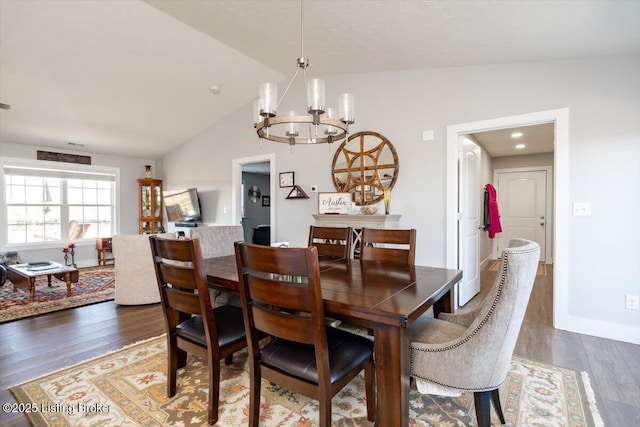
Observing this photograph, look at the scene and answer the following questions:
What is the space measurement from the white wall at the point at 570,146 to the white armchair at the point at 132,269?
6.97ft

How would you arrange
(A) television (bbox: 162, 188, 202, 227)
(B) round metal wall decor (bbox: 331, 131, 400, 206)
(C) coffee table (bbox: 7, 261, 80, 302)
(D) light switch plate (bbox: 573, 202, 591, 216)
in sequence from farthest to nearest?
(A) television (bbox: 162, 188, 202, 227) → (B) round metal wall decor (bbox: 331, 131, 400, 206) → (C) coffee table (bbox: 7, 261, 80, 302) → (D) light switch plate (bbox: 573, 202, 591, 216)

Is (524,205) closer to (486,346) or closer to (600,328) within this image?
(600,328)

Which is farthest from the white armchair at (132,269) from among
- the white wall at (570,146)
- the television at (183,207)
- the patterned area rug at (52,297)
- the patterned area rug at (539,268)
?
the patterned area rug at (539,268)

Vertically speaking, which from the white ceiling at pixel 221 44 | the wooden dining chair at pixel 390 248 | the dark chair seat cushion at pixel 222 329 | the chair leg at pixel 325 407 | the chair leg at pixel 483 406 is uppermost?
the white ceiling at pixel 221 44

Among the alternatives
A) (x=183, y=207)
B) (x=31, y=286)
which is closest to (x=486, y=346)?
(x=31, y=286)

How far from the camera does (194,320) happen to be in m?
1.94

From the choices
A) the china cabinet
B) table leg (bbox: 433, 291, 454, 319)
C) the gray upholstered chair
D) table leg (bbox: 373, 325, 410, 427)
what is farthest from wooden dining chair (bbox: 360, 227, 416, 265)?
the china cabinet

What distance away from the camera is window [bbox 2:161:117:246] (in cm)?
555

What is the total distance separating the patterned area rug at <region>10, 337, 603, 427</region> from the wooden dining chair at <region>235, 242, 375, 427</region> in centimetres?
33

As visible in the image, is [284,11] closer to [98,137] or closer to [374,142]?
[374,142]

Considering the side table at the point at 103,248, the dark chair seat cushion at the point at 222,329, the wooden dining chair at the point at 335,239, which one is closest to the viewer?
the dark chair seat cushion at the point at 222,329

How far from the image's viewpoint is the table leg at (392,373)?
1249mm

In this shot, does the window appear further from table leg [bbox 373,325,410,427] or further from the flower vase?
table leg [bbox 373,325,410,427]

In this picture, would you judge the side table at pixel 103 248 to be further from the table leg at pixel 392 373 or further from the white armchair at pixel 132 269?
the table leg at pixel 392 373
